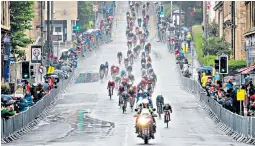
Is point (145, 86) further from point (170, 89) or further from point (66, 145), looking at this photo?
point (66, 145)

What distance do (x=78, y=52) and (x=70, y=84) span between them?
23664mm

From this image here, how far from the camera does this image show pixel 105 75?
286 ft

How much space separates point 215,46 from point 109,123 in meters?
41.9

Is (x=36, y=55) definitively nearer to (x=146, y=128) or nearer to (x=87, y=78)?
(x=87, y=78)

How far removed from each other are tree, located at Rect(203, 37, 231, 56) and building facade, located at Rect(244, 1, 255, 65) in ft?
23.0

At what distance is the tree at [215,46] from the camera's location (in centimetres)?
9003

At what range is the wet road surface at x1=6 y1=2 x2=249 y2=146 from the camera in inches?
1612

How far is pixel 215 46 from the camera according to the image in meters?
92.3

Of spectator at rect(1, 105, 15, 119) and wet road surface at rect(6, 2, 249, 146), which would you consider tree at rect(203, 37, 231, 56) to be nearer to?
wet road surface at rect(6, 2, 249, 146)

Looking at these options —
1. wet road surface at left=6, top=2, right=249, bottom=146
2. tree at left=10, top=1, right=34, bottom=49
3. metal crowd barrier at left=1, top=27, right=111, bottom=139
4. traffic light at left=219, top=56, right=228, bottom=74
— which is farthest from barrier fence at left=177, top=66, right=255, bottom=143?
tree at left=10, top=1, right=34, bottom=49

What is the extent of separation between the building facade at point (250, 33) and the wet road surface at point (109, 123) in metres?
4.91

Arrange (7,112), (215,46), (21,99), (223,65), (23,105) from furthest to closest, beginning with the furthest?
(215,46) → (223,65) → (21,99) → (23,105) → (7,112)

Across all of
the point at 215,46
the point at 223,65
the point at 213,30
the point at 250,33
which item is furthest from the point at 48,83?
the point at 213,30

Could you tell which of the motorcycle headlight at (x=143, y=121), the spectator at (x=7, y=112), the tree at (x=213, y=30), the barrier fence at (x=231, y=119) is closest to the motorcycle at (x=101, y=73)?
the barrier fence at (x=231, y=119)
